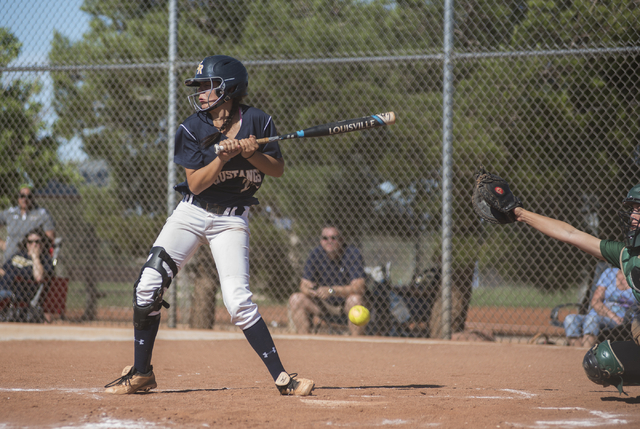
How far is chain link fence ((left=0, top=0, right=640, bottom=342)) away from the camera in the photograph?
5816 millimetres

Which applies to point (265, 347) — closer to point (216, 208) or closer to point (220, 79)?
point (216, 208)

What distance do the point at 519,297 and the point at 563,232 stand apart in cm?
393

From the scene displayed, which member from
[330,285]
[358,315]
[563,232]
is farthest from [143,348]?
→ [330,285]

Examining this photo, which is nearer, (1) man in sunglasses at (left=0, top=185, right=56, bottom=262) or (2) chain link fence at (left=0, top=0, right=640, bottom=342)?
(2) chain link fence at (left=0, top=0, right=640, bottom=342)

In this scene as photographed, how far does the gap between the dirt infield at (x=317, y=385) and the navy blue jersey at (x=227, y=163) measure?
101 cm

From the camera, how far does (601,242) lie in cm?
298

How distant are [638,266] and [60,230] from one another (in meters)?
8.30

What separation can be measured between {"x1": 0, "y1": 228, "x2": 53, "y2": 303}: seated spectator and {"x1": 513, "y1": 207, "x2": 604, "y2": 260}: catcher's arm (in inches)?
218

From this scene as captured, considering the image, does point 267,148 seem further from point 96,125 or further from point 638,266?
point 96,125

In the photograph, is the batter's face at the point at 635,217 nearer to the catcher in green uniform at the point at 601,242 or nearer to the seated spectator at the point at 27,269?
the catcher in green uniform at the point at 601,242

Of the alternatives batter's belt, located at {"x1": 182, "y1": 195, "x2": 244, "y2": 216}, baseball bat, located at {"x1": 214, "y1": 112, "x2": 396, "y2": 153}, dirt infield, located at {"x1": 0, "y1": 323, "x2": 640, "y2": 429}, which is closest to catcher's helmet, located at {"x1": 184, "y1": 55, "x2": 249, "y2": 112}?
baseball bat, located at {"x1": 214, "y1": 112, "x2": 396, "y2": 153}

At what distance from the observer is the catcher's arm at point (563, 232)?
2.95 m

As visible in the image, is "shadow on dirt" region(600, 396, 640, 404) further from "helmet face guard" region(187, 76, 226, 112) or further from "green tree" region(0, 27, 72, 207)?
"green tree" region(0, 27, 72, 207)

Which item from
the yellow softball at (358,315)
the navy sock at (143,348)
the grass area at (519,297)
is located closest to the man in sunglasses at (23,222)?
the yellow softball at (358,315)
